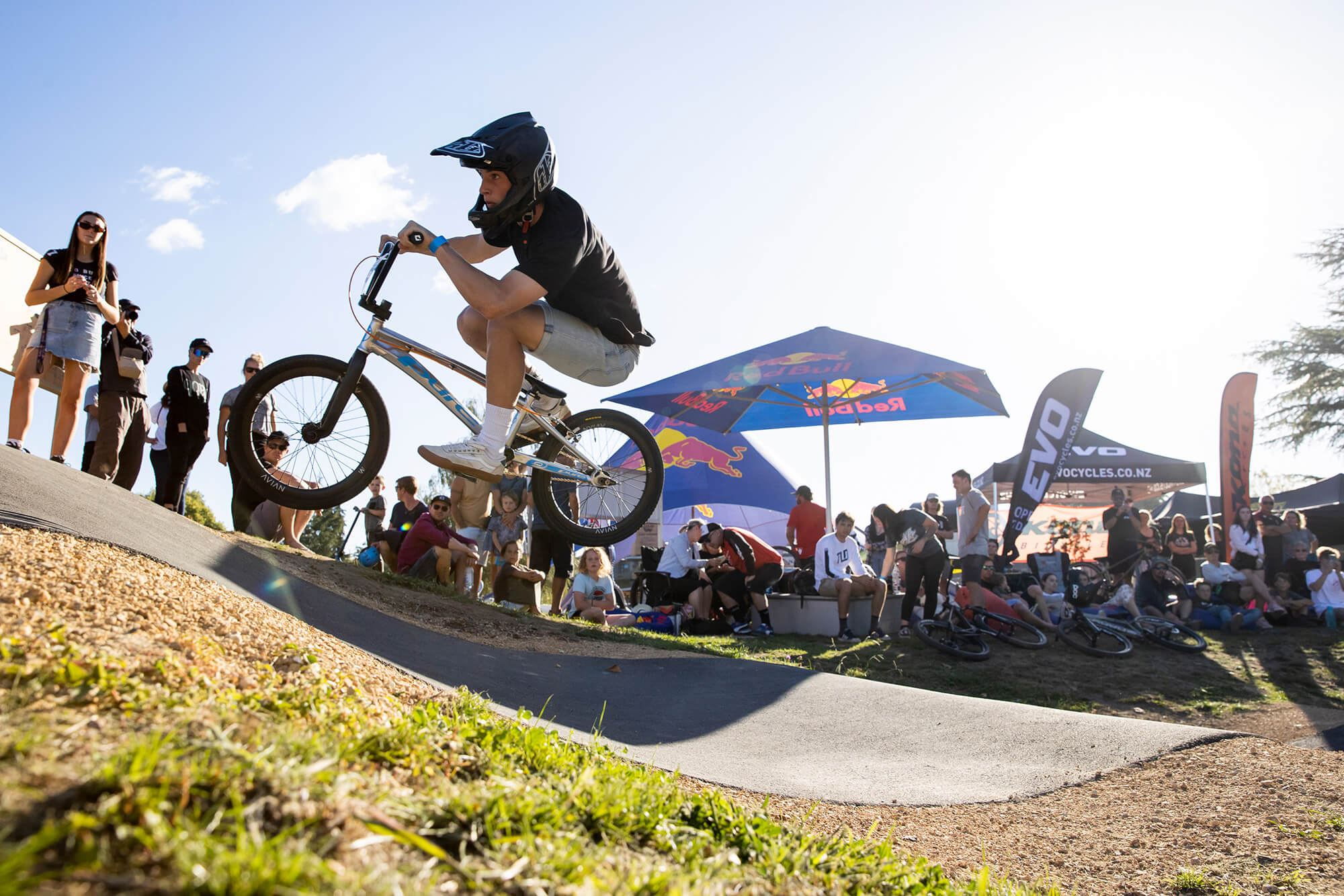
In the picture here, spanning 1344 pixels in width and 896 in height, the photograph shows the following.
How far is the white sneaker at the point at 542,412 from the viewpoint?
4746 millimetres

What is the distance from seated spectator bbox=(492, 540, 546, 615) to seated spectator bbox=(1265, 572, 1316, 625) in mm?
→ 9255

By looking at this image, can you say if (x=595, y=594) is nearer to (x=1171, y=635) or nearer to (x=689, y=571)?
(x=689, y=571)

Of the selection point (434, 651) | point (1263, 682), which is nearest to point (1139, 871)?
point (434, 651)

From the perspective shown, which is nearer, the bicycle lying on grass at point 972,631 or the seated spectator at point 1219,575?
the bicycle lying on grass at point 972,631

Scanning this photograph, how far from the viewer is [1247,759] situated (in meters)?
4.30

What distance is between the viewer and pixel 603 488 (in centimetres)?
504

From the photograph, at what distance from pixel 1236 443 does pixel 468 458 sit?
1389cm

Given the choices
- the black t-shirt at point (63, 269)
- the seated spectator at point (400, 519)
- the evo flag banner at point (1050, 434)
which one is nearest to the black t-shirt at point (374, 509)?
the seated spectator at point (400, 519)

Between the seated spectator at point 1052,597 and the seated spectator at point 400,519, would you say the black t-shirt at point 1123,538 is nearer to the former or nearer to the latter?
the seated spectator at point 1052,597

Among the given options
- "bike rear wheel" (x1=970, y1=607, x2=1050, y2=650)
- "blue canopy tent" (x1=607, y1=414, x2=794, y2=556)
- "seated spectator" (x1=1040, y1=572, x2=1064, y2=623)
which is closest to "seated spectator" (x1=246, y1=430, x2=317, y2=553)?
"bike rear wheel" (x1=970, y1=607, x2=1050, y2=650)

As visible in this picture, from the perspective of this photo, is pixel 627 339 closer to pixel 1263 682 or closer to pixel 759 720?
pixel 759 720

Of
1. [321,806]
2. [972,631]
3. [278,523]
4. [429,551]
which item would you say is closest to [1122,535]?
[972,631]

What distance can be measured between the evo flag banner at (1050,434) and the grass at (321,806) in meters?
10.7

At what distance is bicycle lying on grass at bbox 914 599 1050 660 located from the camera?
822 cm
